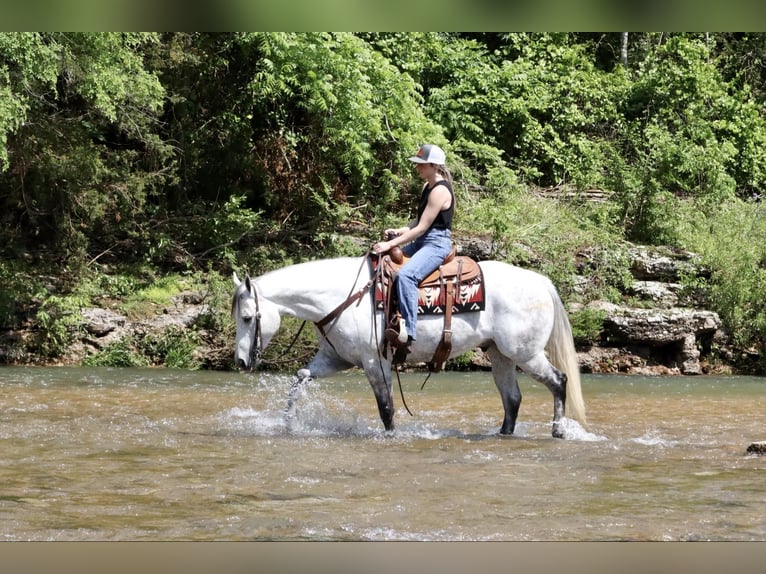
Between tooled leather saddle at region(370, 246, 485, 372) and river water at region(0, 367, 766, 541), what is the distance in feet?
3.40

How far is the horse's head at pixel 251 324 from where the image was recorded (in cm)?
805

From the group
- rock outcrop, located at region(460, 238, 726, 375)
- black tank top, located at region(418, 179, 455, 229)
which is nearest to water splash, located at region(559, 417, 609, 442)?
black tank top, located at region(418, 179, 455, 229)

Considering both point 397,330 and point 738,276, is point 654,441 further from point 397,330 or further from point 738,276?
point 738,276

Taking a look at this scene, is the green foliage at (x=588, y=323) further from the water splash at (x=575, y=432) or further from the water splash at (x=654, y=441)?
the water splash at (x=575, y=432)

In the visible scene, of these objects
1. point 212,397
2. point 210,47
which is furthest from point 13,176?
point 212,397

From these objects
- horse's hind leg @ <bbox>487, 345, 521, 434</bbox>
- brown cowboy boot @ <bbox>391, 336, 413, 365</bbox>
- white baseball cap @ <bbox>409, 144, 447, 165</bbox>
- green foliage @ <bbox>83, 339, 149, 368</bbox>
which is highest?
white baseball cap @ <bbox>409, 144, 447, 165</bbox>

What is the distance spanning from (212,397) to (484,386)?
151 inches

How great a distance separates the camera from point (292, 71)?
17.9 metres

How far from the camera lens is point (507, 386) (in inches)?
339

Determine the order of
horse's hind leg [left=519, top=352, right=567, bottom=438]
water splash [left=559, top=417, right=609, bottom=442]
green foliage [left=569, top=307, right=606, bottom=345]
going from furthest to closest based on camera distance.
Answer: green foliage [left=569, top=307, right=606, bottom=345], horse's hind leg [left=519, top=352, right=567, bottom=438], water splash [left=559, top=417, right=609, bottom=442]

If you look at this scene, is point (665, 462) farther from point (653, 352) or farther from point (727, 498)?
point (653, 352)

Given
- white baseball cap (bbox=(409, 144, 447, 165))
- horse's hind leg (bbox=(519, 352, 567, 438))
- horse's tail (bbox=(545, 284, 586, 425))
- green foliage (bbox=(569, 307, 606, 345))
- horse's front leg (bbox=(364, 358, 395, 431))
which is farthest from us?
green foliage (bbox=(569, 307, 606, 345))

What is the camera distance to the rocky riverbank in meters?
15.2

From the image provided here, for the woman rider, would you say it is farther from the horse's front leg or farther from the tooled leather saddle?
the horse's front leg
